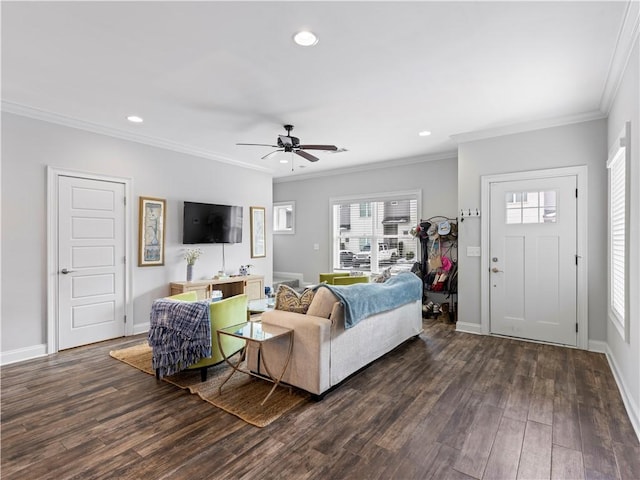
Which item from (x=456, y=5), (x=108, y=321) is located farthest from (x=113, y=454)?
(x=456, y=5)

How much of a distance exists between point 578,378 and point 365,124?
11.5 feet

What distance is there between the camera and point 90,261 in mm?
4238

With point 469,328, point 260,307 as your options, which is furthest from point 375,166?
point 260,307

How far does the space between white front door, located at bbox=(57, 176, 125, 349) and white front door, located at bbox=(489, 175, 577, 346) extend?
5.01m

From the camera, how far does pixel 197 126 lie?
4324 millimetres

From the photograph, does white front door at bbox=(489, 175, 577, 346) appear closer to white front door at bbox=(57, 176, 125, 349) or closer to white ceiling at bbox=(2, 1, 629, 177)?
white ceiling at bbox=(2, 1, 629, 177)

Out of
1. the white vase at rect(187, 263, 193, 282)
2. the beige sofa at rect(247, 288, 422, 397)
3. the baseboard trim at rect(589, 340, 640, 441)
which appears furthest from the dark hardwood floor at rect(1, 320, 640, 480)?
the white vase at rect(187, 263, 193, 282)

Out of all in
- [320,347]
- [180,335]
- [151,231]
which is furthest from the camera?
[151,231]

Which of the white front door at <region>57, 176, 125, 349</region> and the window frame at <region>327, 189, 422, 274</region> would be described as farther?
the window frame at <region>327, 189, 422, 274</region>

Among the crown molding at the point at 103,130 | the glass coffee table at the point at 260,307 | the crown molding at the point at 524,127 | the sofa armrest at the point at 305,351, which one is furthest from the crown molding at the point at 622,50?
the crown molding at the point at 103,130

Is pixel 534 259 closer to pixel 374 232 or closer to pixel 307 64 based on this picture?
pixel 374 232

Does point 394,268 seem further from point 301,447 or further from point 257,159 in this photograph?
point 301,447

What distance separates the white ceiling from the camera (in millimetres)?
2182

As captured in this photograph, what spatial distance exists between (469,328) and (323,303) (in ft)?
9.27
